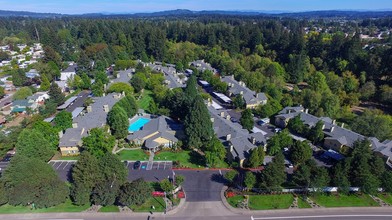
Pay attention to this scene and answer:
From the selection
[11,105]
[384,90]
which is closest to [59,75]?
[11,105]

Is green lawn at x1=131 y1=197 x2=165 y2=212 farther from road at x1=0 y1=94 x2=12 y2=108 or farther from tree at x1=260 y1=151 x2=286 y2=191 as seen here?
road at x1=0 y1=94 x2=12 y2=108

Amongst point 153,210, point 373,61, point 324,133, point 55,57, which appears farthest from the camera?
point 55,57

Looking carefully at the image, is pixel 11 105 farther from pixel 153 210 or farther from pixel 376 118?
pixel 376 118

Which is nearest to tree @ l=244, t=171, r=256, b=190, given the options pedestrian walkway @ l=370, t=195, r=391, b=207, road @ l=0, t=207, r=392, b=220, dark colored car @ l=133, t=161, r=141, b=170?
road @ l=0, t=207, r=392, b=220

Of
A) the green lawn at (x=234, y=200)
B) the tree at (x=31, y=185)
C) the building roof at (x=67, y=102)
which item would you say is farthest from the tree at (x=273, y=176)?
the building roof at (x=67, y=102)

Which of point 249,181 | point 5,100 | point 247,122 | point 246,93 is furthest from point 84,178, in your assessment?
point 5,100

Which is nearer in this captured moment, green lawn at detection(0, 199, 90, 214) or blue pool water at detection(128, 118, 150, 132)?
green lawn at detection(0, 199, 90, 214)

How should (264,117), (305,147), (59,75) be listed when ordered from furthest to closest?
(59,75) → (264,117) → (305,147)
